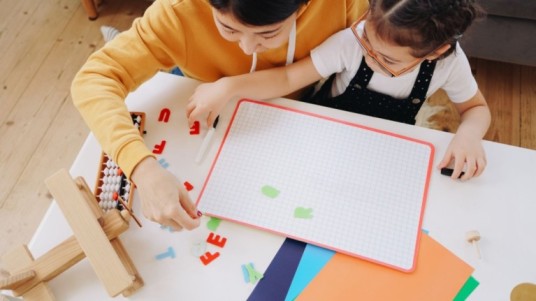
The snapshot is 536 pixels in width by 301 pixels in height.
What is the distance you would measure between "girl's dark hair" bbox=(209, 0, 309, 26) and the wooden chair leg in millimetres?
1414

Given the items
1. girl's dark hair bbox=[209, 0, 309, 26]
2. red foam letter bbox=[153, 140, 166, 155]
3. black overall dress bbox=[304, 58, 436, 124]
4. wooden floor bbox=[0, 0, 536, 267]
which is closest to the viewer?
girl's dark hair bbox=[209, 0, 309, 26]

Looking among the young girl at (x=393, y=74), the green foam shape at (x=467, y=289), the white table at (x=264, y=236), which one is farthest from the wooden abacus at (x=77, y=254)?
the green foam shape at (x=467, y=289)

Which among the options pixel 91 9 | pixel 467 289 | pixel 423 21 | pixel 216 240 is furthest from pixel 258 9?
pixel 91 9

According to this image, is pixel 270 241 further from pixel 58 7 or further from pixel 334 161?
pixel 58 7

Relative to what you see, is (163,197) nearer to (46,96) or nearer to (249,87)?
(249,87)

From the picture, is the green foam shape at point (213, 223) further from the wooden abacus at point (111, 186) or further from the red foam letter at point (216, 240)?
the wooden abacus at point (111, 186)

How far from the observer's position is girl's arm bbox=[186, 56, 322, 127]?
0.81 m

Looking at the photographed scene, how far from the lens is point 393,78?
90 cm

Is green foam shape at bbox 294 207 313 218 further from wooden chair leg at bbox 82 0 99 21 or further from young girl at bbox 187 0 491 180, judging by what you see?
wooden chair leg at bbox 82 0 99 21

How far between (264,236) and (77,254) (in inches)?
11.2

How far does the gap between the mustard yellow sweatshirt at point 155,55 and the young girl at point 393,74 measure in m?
0.04

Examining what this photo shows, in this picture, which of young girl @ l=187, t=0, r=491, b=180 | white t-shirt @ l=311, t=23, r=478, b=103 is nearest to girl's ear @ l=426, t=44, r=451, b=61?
young girl @ l=187, t=0, r=491, b=180

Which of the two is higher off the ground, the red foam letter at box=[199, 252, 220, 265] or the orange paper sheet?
the red foam letter at box=[199, 252, 220, 265]

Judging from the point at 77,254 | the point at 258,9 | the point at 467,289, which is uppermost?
the point at 258,9
